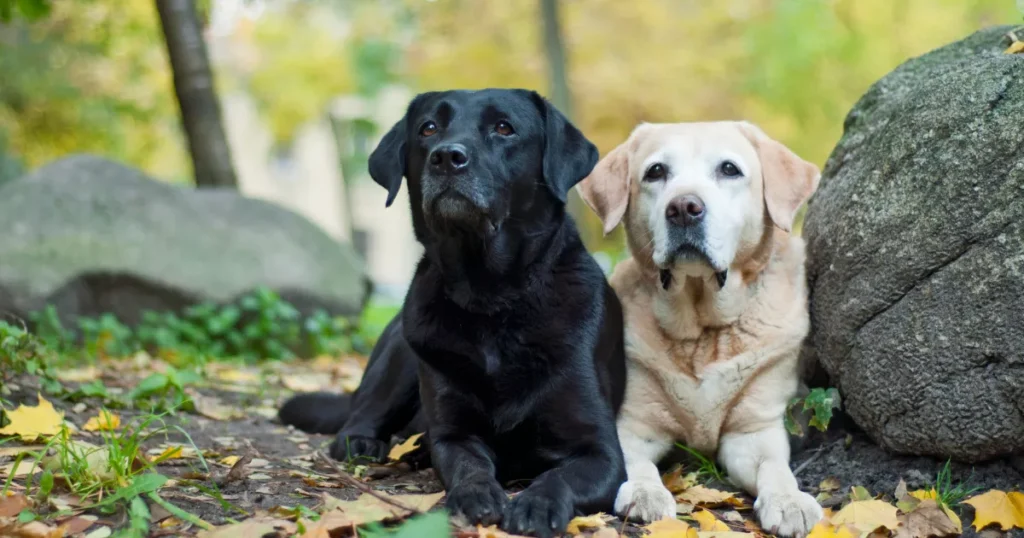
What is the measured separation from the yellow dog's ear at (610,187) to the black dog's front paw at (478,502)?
1279mm

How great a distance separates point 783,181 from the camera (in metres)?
3.65

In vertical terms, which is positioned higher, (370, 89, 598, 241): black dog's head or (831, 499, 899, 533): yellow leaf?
(370, 89, 598, 241): black dog's head

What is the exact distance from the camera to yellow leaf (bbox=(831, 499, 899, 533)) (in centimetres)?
294

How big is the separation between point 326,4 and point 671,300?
62.7 ft

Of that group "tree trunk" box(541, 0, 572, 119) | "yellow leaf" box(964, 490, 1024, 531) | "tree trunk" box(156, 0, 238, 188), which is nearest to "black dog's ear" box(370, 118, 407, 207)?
"yellow leaf" box(964, 490, 1024, 531)

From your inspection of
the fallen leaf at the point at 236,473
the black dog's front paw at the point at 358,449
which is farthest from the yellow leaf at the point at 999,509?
the fallen leaf at the point at 236,473

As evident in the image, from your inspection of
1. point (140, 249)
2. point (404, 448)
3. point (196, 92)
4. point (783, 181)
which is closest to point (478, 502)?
point (404, 448)

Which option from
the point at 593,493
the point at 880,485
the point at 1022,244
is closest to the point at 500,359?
the point at 593,493

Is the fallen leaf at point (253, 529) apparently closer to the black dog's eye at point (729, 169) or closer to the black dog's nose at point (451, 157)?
the black dog's nose at point (451, 157)

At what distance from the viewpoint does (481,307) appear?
344 centimetres

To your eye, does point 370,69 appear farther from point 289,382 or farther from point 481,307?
point 481,307

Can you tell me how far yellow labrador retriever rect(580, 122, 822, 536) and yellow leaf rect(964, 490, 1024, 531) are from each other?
2.21ft

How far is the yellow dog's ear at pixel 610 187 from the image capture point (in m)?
3.75

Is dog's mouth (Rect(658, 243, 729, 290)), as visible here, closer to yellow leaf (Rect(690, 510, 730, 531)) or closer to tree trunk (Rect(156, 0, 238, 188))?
yellow leaf (Rect(690, 510, 730, 531))
